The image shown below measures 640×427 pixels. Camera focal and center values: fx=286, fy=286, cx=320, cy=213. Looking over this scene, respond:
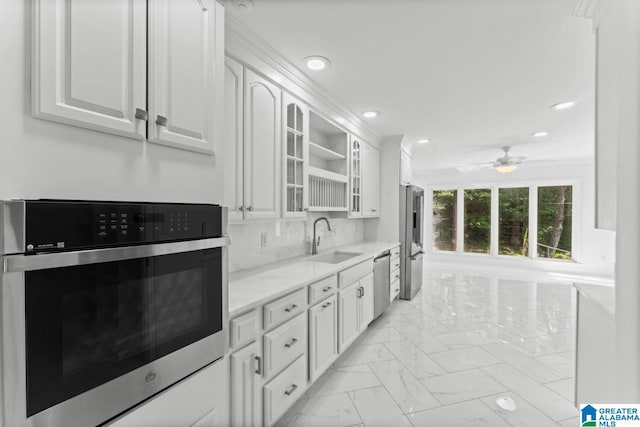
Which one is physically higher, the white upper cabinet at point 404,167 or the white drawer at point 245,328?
the white upper cabinet at point 404,167

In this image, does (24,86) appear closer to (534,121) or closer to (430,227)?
(534,121)

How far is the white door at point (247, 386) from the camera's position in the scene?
1.35 meters

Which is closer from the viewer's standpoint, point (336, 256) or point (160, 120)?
point (160, 120)

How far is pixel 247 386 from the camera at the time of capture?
142 cm

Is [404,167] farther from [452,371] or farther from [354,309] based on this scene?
[452,371]

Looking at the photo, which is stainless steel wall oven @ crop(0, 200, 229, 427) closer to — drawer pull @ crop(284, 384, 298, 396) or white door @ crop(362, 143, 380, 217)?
drawer pull @ crop(284, 384, 298, 396)

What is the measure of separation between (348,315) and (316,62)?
7.06 ft

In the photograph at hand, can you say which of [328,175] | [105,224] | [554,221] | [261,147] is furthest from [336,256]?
[554,221]

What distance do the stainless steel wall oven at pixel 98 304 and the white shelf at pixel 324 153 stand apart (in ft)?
6.39

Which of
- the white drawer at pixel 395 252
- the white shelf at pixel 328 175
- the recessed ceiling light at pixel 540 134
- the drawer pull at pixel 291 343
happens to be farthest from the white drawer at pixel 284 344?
the recessed ceiling light at pixel 540 134

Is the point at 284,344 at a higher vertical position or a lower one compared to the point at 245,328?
lower

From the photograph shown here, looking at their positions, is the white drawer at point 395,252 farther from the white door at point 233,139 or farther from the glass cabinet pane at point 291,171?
the white door at point 233,139

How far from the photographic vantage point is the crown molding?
1.74m

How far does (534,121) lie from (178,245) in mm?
4389
